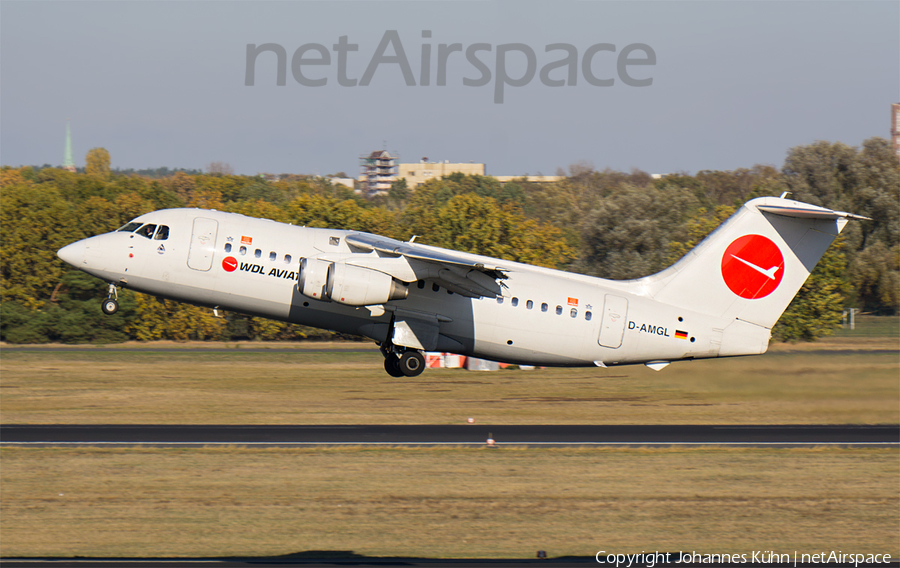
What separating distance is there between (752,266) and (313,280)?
→ 39.2ft

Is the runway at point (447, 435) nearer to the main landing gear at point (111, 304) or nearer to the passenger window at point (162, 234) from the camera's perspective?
the main landing gear at point (111, 304)

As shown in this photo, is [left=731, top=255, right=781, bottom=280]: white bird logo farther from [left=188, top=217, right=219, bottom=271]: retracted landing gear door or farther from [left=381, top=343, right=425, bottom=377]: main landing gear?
[left=188, top=217, right=219, bottom=271]: retracted landing gear door

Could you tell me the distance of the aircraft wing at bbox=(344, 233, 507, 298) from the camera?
20.6 metres

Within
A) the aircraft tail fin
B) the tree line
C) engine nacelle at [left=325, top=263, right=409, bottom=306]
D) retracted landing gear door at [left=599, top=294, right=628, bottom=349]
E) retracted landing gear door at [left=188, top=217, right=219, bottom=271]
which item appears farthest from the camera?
the tree line

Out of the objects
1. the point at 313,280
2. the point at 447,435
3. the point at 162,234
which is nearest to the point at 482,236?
the point at 447,435

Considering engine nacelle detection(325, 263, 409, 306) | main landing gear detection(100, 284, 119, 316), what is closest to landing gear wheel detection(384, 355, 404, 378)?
engine nacelle detection(325, 263, 409, 306)

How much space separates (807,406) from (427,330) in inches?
602

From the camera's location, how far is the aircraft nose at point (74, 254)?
22516 millimetres

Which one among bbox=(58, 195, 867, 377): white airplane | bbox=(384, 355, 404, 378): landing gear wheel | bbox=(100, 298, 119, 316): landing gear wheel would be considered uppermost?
bbox=(58, 195, 867, 377): white airplane

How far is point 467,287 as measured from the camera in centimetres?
2200

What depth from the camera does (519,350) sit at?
23750 mm

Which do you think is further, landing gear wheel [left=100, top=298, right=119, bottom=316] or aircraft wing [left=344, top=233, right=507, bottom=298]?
landing gear wheel [left=100, top=298, right=119, bottom=316]

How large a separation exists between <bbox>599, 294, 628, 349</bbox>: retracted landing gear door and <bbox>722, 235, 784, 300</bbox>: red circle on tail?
3.10 metres

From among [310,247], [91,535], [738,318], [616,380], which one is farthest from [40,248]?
[738,318]
